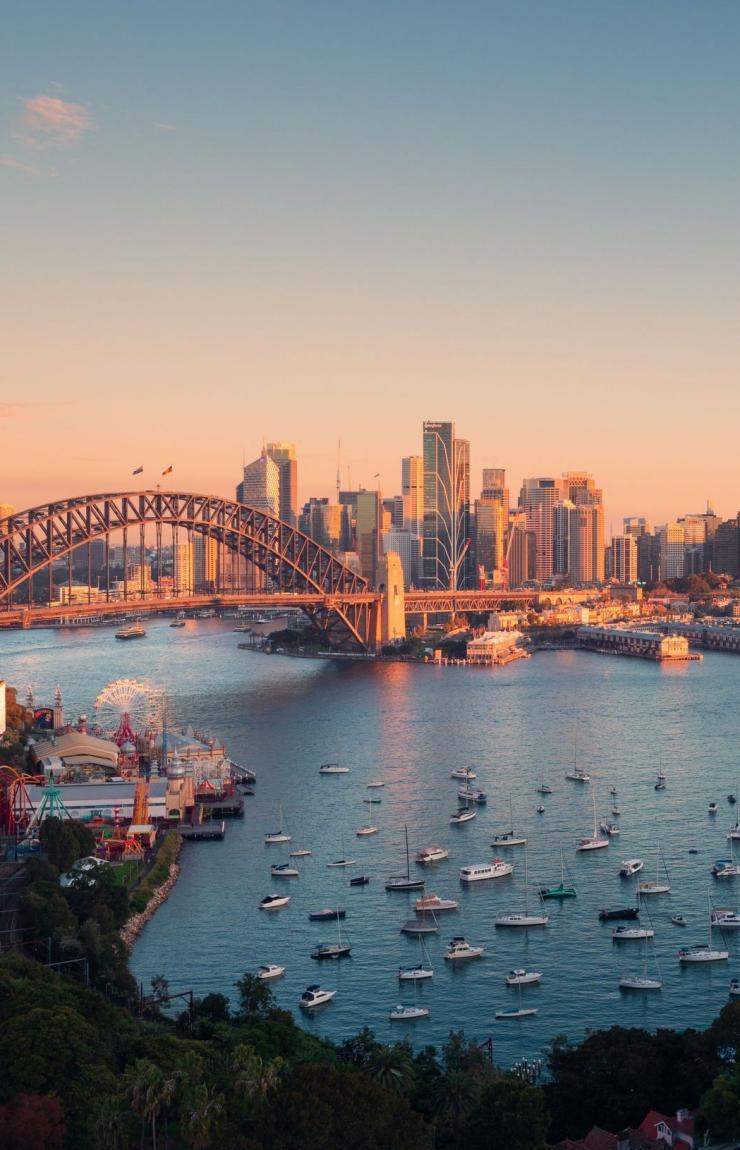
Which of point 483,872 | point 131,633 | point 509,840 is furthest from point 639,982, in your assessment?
point 131,633

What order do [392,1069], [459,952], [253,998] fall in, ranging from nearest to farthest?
1. [392,1069]
2. [253,998]
3. [459,952]

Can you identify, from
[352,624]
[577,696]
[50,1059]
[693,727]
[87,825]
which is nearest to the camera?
[50,1059]

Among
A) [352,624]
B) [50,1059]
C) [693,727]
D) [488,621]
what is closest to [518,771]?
[693,727]

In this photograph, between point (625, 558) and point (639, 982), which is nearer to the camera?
point (639, 982)

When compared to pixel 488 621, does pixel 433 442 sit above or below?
above

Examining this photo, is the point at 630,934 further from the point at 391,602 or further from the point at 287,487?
the point at 287,487

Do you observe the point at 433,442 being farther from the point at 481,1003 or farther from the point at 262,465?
the point at 481,1003

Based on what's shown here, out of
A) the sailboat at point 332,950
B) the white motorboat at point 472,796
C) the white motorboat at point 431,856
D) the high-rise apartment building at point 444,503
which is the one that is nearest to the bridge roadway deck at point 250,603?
the white motorboat at point 472,796
